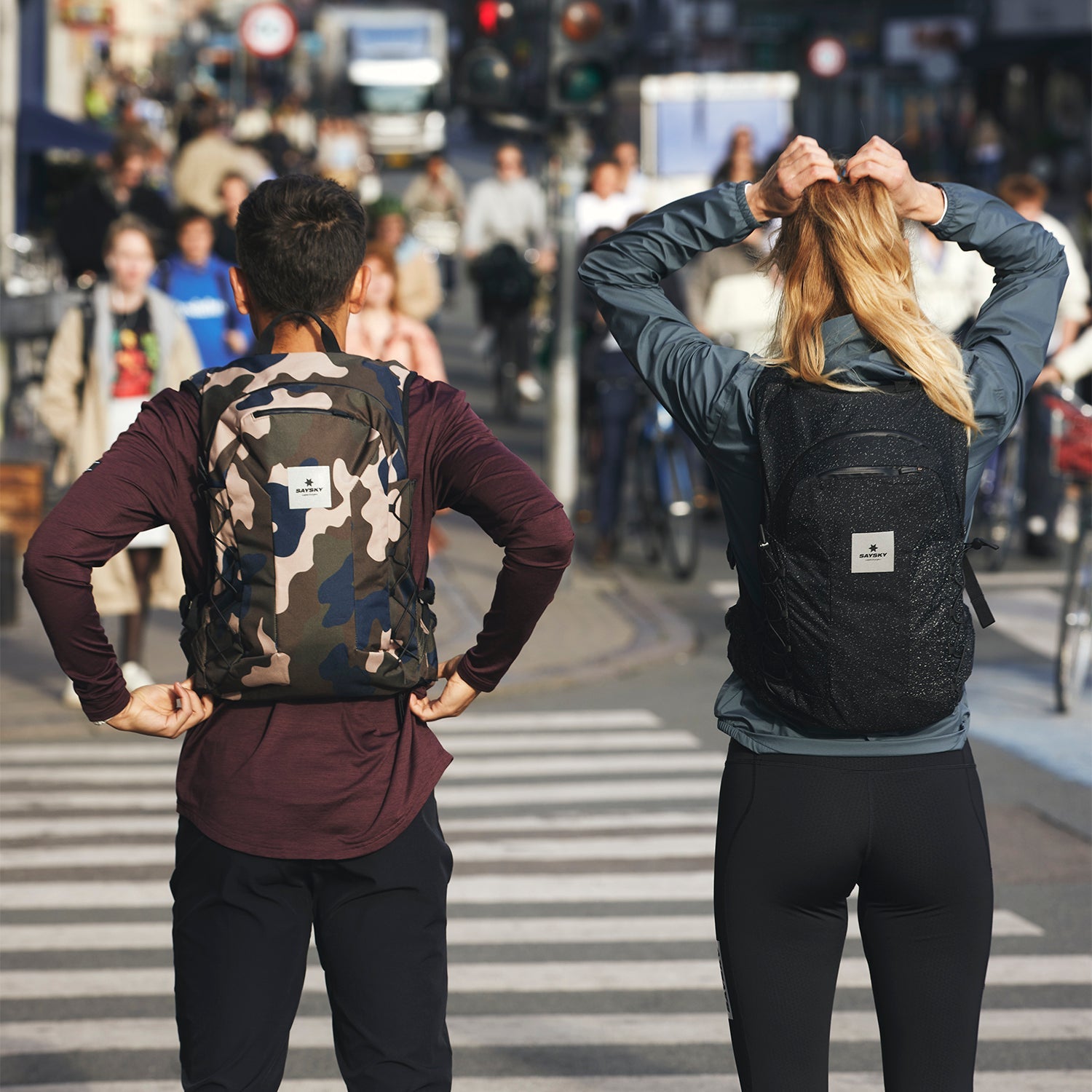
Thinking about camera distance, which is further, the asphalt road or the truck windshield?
the truck windshield

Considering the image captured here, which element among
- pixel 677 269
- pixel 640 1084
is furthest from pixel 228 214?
pixel 677 269

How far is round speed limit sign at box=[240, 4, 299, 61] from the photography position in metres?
27.7

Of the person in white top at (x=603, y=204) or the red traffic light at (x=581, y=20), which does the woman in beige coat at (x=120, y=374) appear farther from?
the person in white top at (x=603, y=204)

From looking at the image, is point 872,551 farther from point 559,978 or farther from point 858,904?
point 559,978

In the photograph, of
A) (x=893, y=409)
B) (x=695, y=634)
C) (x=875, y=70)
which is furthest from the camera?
(x=875, y=70)

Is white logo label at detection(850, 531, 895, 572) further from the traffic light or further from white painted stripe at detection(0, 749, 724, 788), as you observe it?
the traffic light

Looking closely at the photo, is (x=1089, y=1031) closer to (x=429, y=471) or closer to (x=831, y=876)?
(x=831, y=876)

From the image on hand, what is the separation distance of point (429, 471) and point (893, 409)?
71 centimetres

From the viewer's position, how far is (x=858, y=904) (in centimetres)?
302

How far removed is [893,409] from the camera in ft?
9.62

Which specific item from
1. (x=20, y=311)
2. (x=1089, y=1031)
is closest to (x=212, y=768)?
(x=1089, y=1031)

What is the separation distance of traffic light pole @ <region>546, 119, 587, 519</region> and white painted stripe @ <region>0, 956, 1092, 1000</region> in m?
6.54

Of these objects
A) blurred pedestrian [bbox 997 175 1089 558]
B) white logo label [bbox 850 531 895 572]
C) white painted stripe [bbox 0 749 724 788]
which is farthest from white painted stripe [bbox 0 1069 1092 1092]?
blurred pedestrian [bbox 997 175 1089 558]

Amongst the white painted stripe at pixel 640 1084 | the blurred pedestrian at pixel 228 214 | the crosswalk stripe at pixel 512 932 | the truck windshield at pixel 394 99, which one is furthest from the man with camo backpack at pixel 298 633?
the truck windshield at pixel 394 99
